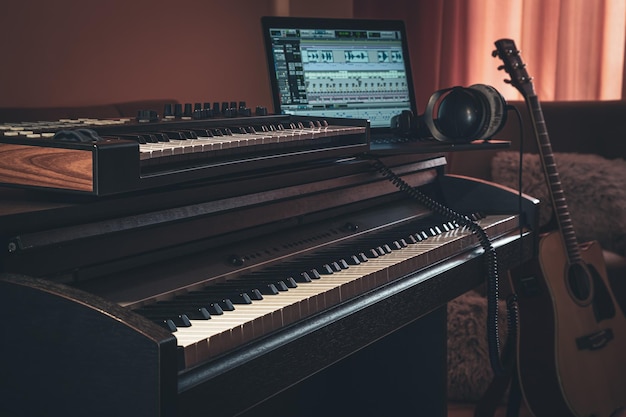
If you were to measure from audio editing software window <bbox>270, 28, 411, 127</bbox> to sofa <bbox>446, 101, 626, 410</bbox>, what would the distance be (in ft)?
1.35

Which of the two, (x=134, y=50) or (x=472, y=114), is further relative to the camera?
(x=134, y=50)

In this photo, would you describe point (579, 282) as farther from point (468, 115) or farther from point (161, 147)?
point (161, 147)

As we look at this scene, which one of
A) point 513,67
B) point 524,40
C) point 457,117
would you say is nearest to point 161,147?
point 457,117

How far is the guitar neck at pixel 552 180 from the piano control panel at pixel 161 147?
0.87 meters

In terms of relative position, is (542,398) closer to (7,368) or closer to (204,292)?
(204,292)

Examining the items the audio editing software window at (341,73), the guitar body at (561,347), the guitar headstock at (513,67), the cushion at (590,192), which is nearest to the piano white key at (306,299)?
the audio editing software window at (341,73)

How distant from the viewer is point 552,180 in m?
2.30

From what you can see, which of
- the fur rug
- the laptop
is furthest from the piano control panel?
the fur rug

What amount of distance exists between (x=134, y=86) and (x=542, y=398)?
164 cm

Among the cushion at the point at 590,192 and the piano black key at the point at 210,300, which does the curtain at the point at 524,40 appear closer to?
the cushion at the point at 590,192

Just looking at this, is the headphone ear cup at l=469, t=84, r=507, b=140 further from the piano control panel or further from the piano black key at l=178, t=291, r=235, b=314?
the piano black key at l=178, t=291, r=235, b=314

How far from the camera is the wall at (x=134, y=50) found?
8.09ft

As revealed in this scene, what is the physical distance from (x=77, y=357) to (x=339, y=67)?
124 cm

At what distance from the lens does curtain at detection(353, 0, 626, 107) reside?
3.31m
